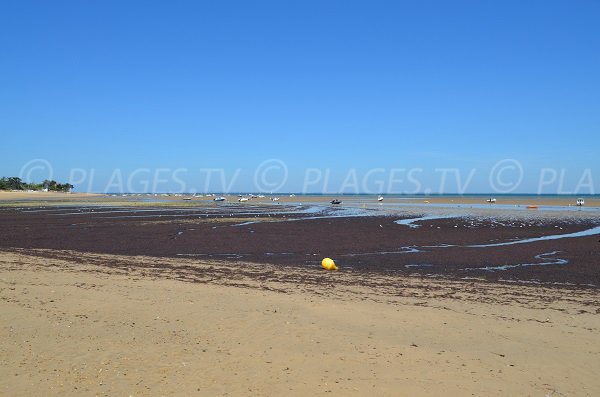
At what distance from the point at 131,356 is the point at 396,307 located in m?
5.74

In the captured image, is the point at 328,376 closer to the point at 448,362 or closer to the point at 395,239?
the point at 448,362

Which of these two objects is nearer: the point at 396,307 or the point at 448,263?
the point at 396,307

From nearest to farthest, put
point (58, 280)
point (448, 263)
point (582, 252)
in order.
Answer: point (58, 280) → point (448, 263) → point (582, 252)

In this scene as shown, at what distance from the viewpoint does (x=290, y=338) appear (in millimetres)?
8516

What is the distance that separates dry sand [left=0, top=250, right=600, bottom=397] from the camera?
662 cm

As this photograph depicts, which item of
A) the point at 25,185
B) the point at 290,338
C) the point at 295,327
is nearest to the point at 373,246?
the point at 295,327

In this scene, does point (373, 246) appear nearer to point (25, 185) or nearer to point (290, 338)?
point (290, 338)

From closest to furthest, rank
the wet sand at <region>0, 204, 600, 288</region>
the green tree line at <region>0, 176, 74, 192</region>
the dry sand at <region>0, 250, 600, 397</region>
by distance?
the dry sand at <region>0, 250, 600, 397</region>, the wet sand at <region>0, 204, 600, 288</region>, the green tree line at <region>0, 176, 74, 192</region>

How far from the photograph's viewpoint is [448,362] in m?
7.57

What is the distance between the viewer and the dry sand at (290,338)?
662cm

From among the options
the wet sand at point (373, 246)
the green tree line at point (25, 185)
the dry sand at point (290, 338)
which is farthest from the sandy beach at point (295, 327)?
the green tree line at point (25, 185)

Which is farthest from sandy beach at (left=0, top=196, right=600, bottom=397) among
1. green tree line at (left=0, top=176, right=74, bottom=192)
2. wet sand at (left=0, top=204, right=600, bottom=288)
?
green tree line at (left=0, top=176, right=74, bottom=192)

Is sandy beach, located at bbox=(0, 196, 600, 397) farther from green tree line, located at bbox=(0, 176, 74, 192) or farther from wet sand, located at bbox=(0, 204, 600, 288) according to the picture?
green tree line, located at bbox=(0, 176, 74, 192)

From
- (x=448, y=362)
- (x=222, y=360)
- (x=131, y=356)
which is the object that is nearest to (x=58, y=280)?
(x=131, y=356)
